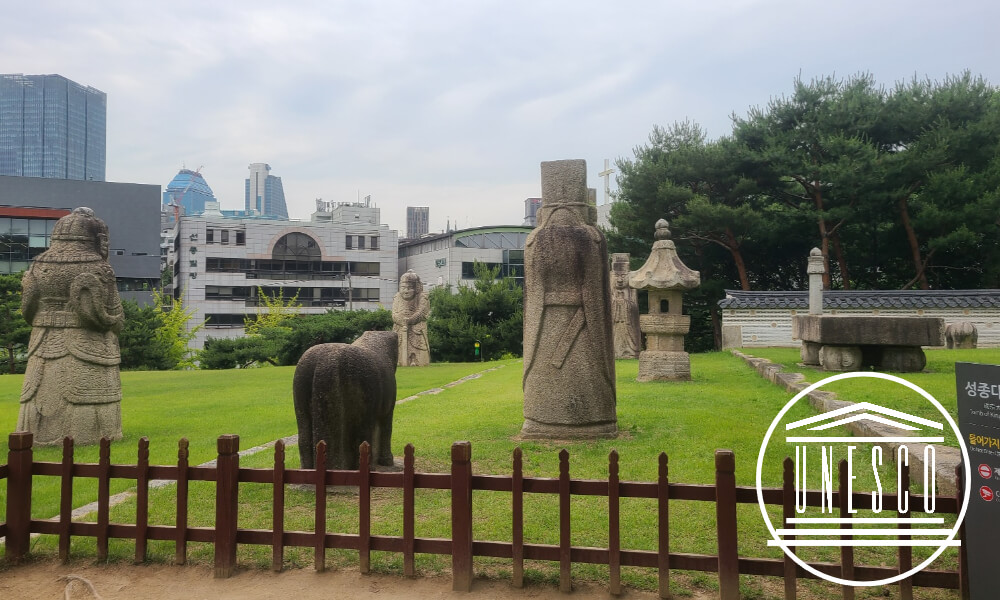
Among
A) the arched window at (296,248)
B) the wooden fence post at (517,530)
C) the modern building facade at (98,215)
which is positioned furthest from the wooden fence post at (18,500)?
the arched window at (296,248)

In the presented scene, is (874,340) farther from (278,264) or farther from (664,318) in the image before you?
(278,264)

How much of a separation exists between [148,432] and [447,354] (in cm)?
1960

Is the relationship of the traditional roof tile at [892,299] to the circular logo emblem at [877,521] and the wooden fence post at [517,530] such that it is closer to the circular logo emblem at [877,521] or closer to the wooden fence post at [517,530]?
the circular logo emblem at [877,521]

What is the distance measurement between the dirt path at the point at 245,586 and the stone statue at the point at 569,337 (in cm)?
384

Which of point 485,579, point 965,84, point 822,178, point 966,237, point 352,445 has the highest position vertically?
point 965,84

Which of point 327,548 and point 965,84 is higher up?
point 965,84

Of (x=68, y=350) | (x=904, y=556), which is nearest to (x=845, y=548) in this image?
(x=904, y=556)

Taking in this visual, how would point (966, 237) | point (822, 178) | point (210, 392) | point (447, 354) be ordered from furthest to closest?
1. point (447, 354)
2. point (822, 178)
3. point (966, 237)
4. point (210, 392)

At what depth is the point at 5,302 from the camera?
72.0 ft

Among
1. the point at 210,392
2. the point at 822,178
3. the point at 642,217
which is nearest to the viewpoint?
the point at 210,392

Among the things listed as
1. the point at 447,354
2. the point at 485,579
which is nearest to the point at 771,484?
the point at 485,579

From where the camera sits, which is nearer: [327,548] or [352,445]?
[327,548]

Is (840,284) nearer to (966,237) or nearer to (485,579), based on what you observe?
(966,237)

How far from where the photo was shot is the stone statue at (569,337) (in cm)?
761
